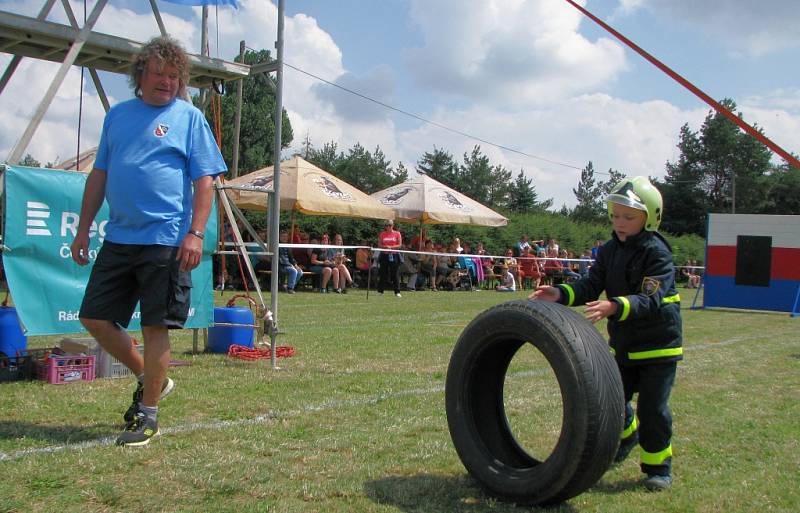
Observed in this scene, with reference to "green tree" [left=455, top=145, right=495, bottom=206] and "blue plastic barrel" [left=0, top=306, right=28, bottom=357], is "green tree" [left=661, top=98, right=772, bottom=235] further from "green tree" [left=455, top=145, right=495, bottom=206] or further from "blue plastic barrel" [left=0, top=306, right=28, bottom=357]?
"blue plastic barrel" [left=0, top=306, right=28, bottom=357]

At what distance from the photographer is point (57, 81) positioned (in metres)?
5.66

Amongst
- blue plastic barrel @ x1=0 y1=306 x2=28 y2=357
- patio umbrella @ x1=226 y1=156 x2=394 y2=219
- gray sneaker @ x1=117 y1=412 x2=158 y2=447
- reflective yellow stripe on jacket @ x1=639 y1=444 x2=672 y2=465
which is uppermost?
patio umbrella @ x1=226 y1=156 x2=394 y2=219

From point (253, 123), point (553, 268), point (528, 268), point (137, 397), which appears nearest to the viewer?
point (137, 397)

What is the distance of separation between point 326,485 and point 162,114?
7.63 ft

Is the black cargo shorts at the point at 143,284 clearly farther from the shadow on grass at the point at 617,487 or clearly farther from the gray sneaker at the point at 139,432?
the shadow on grass at the point at 617,487

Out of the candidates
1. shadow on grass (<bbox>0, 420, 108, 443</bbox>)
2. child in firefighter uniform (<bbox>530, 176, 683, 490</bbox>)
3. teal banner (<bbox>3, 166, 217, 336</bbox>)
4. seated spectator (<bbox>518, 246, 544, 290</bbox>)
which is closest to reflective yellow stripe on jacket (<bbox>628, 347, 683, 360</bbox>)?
child in firefighter uniform (<bbox>530, 176, 683, 490</bbox>)

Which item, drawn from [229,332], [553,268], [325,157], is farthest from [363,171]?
[229,332]

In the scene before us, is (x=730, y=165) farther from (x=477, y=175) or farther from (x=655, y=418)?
(x=655, y=418)

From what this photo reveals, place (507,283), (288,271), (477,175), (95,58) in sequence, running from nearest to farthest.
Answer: (95,58)
(288,271)
(507,283)
(477,175)

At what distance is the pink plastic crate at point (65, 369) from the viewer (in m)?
5.64

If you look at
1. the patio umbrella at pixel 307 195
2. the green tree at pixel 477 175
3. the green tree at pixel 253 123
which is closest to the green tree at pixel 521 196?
the green tree at pixel 477 175

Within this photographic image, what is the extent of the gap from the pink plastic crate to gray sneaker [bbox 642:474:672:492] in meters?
4.30

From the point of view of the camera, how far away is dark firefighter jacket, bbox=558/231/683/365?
3633mm

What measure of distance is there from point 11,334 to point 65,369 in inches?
24.2
